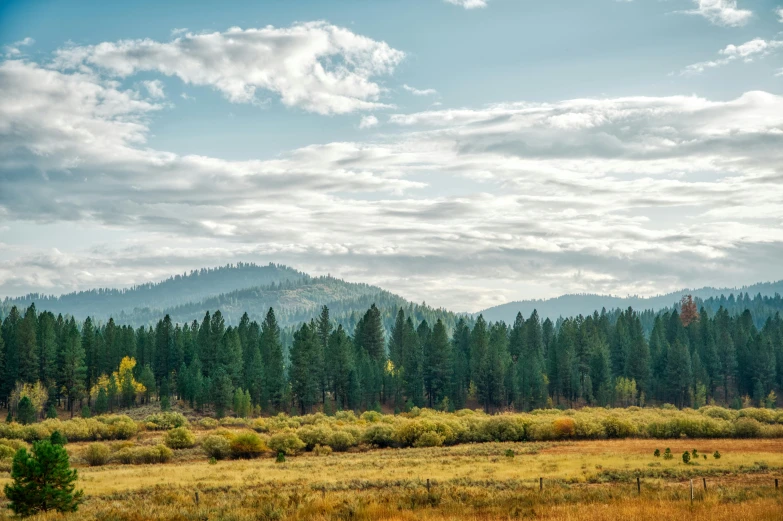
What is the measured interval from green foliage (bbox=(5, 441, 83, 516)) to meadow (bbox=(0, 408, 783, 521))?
3.62 feet

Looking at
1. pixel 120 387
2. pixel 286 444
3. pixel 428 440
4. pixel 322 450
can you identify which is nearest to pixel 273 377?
pixel 120 387

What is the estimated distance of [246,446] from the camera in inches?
2297

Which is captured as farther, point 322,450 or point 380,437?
point 380,437

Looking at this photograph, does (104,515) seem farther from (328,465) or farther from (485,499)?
(328,465)

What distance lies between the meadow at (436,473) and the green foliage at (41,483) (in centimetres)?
110

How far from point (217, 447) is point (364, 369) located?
5017 cm

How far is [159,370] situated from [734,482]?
98590 millimetres

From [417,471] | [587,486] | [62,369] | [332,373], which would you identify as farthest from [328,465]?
[62,369]

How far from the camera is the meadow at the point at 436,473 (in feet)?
86.1

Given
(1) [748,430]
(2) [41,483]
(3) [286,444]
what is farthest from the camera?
(1) [748,430]

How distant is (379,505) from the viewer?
26453 millimetres

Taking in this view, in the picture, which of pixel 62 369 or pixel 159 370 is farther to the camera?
pixel 159 370

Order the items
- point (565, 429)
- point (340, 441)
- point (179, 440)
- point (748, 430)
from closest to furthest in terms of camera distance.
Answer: point (748, 430)
point (340, 441)
point (179, 440)
point (565, 429)

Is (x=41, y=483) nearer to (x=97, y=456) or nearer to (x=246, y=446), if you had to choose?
(x=97, y=456)
